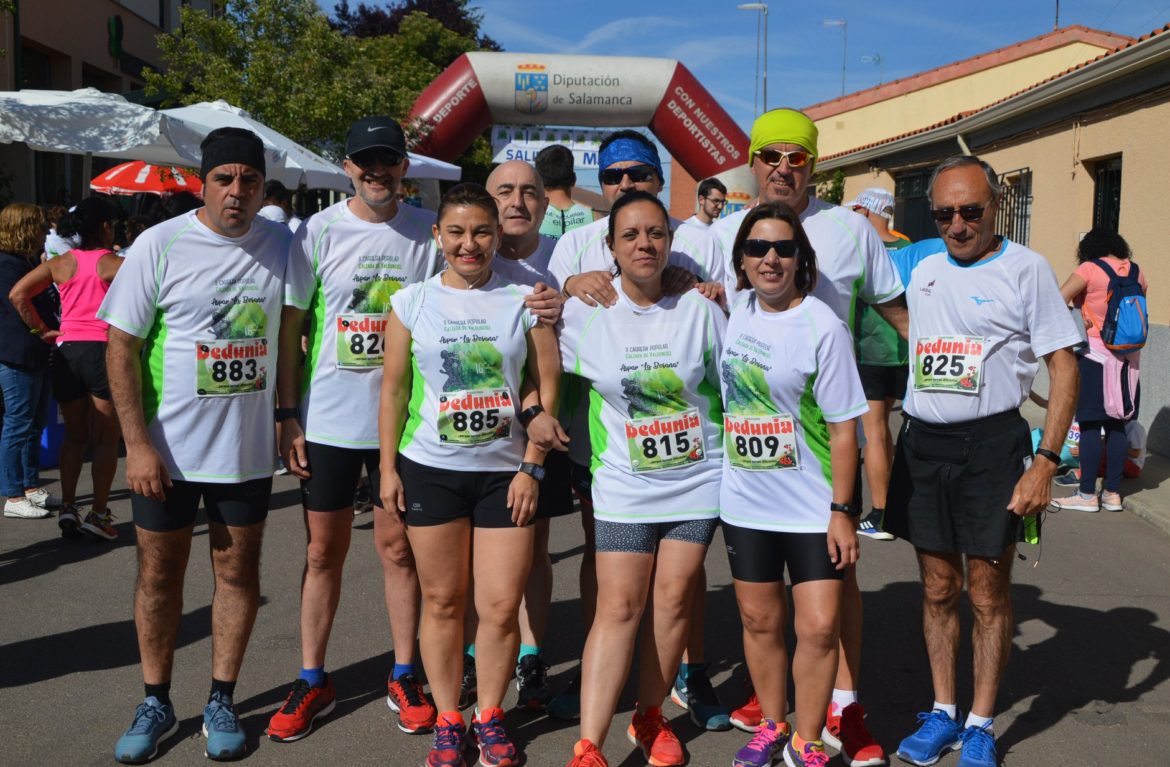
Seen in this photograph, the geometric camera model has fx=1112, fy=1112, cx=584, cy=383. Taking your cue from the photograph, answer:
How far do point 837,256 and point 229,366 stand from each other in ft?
7.19

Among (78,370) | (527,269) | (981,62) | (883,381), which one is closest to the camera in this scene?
(527,269)

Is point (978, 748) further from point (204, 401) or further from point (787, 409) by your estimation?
point (204, 401)

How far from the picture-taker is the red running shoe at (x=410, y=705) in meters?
4.13

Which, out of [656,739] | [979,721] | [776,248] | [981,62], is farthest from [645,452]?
[981,62]

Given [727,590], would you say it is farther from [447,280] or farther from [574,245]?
[447,280]

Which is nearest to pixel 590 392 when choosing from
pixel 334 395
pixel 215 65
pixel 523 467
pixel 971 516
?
pixel 523 467

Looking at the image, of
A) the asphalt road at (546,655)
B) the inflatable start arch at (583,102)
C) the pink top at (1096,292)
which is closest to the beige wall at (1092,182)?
the pink top at (1096,292)

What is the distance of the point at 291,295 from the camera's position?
4.05 m

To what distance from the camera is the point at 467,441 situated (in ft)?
12.3

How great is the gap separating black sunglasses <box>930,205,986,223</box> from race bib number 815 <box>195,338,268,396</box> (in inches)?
96.3

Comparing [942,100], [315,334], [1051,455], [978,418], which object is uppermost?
[942,100]

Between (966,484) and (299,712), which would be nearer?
(966,484)

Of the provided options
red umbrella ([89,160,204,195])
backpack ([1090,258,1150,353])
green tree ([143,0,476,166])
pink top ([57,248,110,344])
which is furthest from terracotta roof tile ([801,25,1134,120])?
pink top ([57,248,110,344])

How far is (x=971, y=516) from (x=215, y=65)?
16.4m
